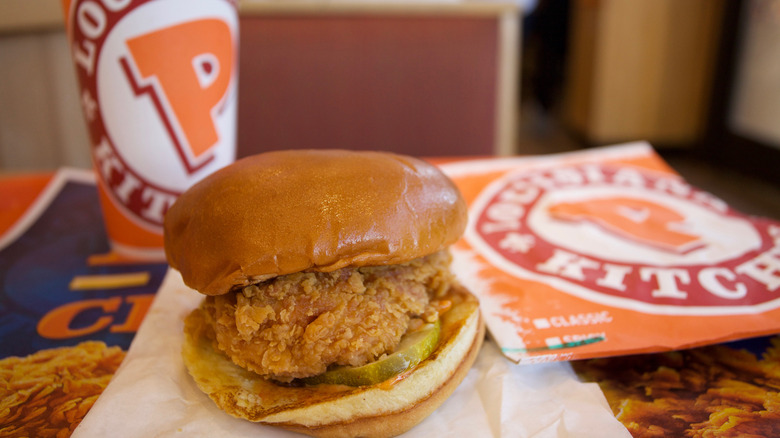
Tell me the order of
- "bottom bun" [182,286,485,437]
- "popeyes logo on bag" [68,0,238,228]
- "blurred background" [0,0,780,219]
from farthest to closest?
"blurred background" [0,0,780,219] → "popeyes logo on bag" [68,0,238,228] → "bottom bun" [182,286,485,437]

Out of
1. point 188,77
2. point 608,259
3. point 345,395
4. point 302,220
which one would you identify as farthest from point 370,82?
point 345,395

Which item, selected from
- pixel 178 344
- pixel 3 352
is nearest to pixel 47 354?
pixel 3 352

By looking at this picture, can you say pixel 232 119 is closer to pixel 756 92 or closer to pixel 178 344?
pixel 178 344

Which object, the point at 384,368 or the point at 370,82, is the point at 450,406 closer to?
the point at 384,368

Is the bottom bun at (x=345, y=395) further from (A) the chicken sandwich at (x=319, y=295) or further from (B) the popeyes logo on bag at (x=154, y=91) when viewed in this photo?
(B) the popeyes logo on bag at (x=154, y=91)

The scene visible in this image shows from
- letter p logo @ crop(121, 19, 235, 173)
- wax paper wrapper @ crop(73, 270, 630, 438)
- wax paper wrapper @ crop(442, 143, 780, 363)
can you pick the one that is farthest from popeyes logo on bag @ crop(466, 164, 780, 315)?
letter p logo @ crop(121, 19, 235, 173)

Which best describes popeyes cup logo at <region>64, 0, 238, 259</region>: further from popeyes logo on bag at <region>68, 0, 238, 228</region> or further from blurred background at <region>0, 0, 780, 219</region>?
blurred background at <region>0, 0, 780, 219</region>

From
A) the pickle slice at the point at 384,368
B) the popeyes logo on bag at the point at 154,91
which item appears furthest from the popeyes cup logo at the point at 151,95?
the pickle slice at the point at 384,368
